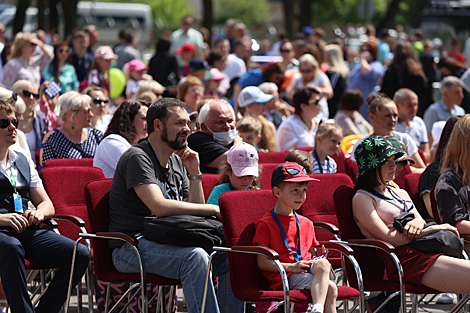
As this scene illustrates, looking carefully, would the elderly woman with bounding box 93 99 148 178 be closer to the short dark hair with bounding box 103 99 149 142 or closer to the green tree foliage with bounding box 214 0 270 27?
the short dark hair with bounding box 103 99 149 142

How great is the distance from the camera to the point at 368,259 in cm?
480

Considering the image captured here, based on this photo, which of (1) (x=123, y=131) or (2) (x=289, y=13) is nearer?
(1) (x=123, y=131)

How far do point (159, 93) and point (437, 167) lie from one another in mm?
4404

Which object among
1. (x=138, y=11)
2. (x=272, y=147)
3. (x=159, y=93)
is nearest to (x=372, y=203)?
(x=272, y=147)

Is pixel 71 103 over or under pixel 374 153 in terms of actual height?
under

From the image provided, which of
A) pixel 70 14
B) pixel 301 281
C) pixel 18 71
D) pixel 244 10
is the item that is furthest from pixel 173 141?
pixel 244 10

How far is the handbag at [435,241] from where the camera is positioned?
465cm

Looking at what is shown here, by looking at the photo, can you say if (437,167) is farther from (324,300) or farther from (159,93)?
(159,93)

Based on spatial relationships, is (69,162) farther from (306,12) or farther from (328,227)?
(306,12)

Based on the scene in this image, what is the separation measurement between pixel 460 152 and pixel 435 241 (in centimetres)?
74

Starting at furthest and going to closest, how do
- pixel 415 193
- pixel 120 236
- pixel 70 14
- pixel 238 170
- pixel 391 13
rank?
pixel 391 13
pixel 70 14
pixel 415 193
pixel 238 170
pixel 120 236

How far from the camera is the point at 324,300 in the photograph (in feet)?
13.7

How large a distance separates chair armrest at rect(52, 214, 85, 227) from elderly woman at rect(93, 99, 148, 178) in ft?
2.92

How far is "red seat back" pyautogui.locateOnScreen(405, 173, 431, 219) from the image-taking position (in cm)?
568
